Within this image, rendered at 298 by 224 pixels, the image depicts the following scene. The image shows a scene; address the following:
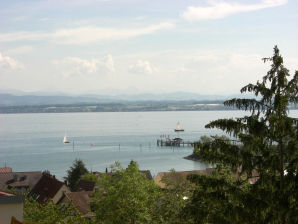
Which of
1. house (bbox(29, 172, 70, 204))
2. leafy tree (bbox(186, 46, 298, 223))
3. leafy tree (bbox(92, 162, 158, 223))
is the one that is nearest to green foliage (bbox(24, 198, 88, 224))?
leafy tree (bbox(92, 162, 158, 223))

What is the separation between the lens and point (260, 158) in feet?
32.3

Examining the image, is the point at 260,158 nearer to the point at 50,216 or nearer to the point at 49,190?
the point at 50,216

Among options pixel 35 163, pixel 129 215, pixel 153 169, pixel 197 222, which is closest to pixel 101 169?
pixel 153 169

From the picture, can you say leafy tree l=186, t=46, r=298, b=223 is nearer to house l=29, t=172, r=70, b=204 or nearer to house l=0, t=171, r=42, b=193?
house l=29, t=172, r=70, b=204

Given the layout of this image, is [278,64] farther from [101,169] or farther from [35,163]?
[35,163]

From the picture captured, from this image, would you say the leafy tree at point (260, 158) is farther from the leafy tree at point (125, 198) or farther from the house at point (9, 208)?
the leafy tree at point (125, 198)

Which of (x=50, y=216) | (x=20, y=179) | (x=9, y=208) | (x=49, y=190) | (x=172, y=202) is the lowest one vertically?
(x=20, y=179)

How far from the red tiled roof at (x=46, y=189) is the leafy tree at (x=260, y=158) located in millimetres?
41567

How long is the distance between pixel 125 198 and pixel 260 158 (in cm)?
1119

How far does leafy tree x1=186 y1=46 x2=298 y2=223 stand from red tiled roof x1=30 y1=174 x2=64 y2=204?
41567 mm

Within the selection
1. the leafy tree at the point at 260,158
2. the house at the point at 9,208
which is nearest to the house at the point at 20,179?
the house at the point at 9,208

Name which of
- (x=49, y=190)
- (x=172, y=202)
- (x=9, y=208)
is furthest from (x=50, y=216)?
(x=49, y=190)

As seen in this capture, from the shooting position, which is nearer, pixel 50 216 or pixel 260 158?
pixel 260 158

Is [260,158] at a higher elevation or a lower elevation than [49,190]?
higher
